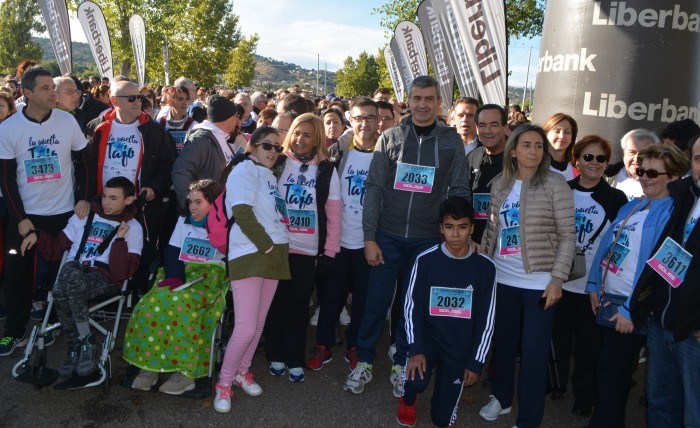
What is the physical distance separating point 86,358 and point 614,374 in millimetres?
3386

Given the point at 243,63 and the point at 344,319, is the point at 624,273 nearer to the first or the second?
the point at 344,319

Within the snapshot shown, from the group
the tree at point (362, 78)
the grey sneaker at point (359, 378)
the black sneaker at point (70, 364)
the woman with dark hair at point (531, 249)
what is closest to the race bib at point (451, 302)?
the woman with dark hair at point (531, 249)

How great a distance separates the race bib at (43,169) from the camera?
13.2 ft

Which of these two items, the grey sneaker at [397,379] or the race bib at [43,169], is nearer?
the grey sneaker at [397,379]

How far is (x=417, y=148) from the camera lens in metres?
3.75

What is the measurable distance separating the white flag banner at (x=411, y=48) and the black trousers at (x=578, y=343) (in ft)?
36.1

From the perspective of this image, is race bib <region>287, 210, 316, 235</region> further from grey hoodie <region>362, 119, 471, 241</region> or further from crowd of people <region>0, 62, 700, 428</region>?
grey hoodie <region>362, 119, 471, 241</region>

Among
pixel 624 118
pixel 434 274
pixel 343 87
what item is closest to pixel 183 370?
pixel 434 274

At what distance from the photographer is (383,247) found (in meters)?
3.89

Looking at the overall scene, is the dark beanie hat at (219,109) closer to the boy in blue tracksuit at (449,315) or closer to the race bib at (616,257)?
the boy in blue tracksuit at (449,315)

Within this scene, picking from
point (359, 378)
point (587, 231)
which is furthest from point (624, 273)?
point (359, 378)

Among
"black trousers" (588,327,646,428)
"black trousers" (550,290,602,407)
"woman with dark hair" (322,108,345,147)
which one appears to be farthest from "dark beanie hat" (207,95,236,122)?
"black trousers" (588,327,646,428)

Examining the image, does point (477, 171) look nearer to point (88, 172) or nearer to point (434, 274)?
point (434, 274)

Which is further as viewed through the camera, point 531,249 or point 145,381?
point 145,381
